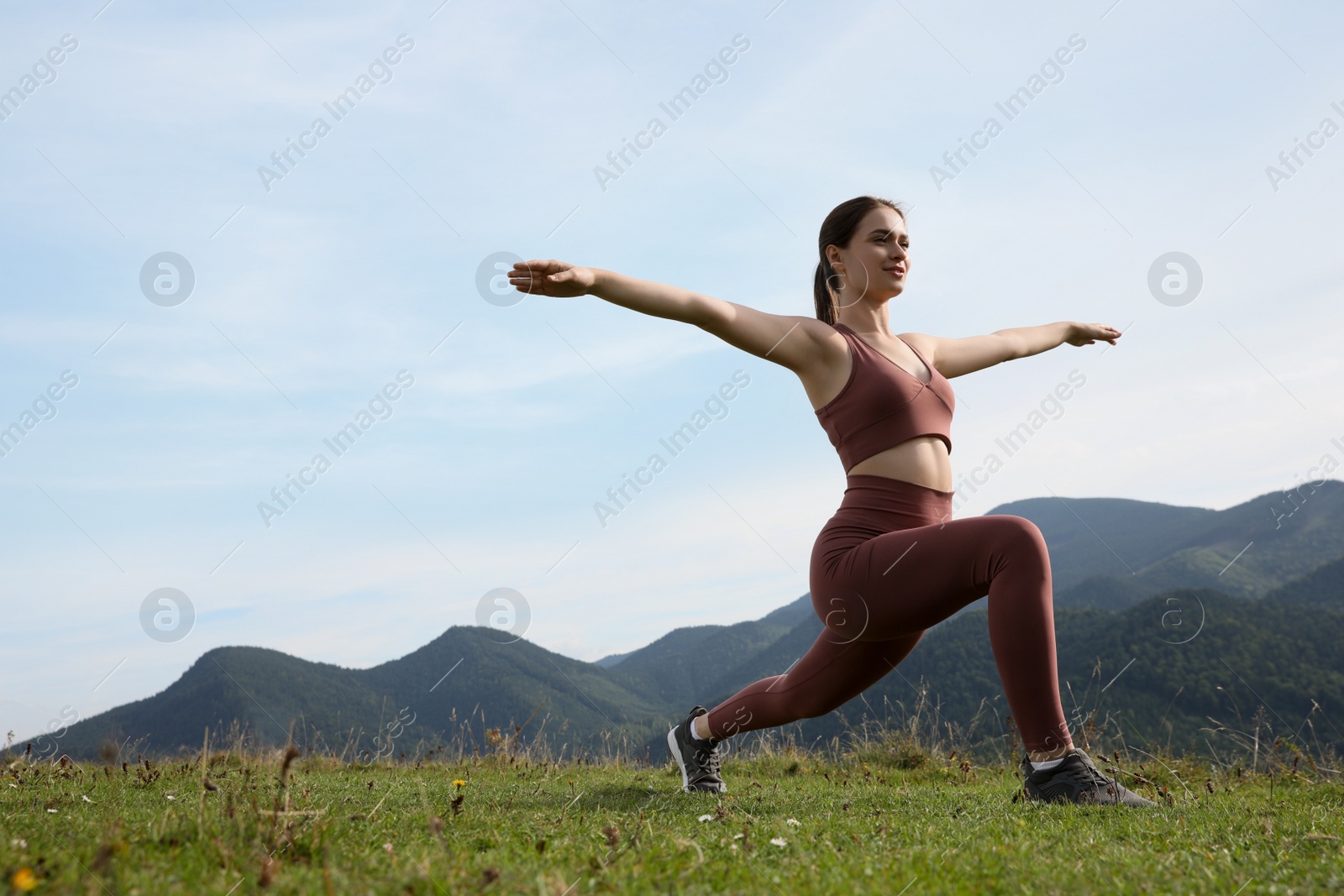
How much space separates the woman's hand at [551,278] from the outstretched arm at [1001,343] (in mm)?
2145

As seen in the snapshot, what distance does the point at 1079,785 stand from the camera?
3.54 meters

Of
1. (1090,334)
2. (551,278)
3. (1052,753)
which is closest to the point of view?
(551,278)

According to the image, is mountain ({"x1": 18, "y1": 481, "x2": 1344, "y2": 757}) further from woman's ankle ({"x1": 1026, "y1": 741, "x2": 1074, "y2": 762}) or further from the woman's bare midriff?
woman's ankle ({"x1": 1026, "y1": 741, "x2": 1074, "y2": 762})

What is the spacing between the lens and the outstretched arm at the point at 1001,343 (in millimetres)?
4996

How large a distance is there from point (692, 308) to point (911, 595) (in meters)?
1.60

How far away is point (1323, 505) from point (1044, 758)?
164043mm

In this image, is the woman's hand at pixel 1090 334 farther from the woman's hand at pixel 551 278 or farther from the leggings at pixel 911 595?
the woman's hand at pixel 551 278

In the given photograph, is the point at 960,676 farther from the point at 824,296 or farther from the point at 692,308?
the point at 692,308

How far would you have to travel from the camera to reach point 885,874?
A: 7.57 feet

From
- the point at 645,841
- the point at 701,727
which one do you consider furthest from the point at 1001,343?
the point at 645,841

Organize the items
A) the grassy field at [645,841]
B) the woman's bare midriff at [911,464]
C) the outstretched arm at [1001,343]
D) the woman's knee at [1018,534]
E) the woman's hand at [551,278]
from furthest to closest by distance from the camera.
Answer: the outstretched arm at [1001,343] < the woman's bare midriff at [911,464] < the woman's knee at [1018,534] < the woman's hand at [551,278] < the grassy field at [645,841]

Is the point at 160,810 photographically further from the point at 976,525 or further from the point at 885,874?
the point at 976,525

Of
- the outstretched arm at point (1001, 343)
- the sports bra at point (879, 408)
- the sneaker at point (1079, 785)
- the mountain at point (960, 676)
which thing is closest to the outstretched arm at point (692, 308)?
the sports bra at point (879, 408)

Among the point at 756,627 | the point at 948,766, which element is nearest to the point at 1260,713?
the point at 948,766
